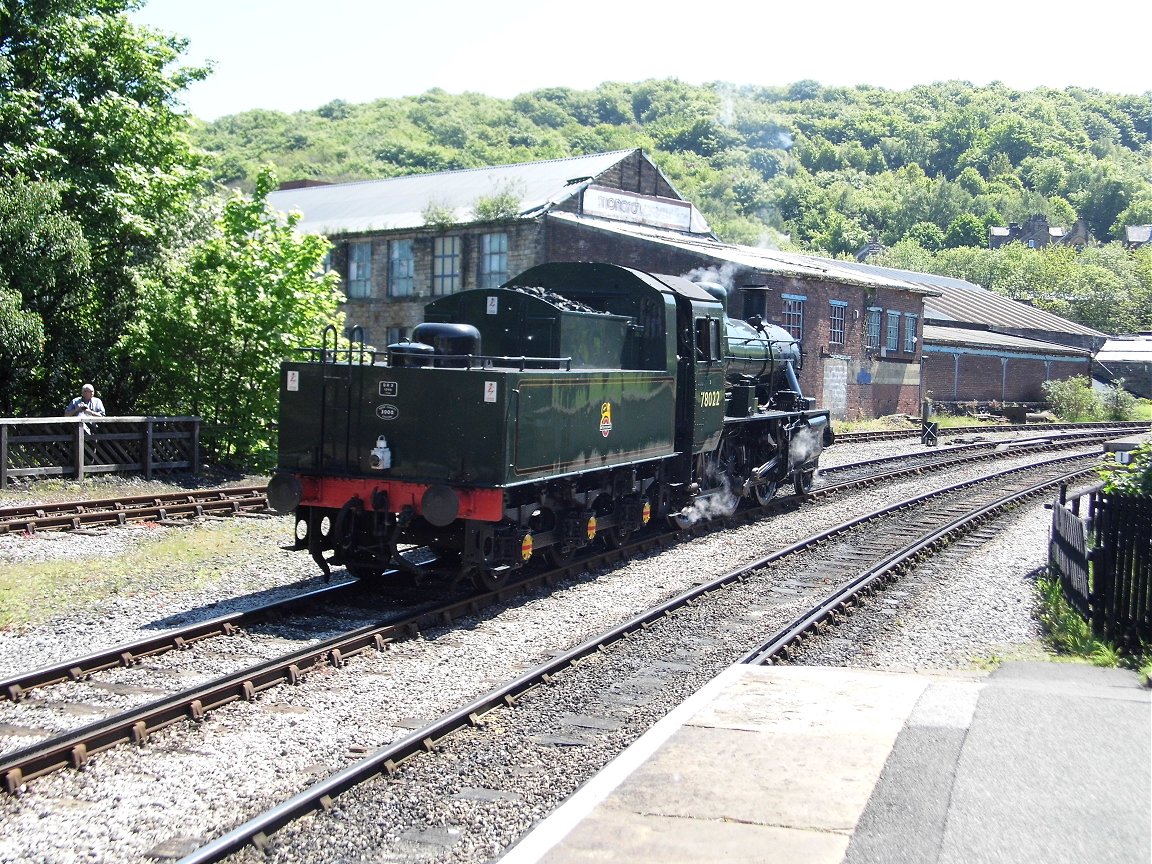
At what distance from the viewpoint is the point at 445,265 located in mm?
37281

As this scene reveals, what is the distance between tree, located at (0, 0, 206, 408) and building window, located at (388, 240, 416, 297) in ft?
52.8

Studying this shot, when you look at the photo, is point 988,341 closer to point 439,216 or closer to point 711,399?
point 439,216

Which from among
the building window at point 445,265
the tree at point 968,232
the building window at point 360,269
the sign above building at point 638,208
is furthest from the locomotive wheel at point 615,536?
the tree at point 968,232

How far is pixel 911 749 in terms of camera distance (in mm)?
5984

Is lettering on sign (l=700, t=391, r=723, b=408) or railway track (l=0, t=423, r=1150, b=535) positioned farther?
lettering on sign (l=700, t=391, r=723, b=408)

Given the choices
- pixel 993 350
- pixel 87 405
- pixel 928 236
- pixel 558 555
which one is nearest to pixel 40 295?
pixel 87 405

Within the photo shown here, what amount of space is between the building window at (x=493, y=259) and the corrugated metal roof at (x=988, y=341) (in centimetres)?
1650

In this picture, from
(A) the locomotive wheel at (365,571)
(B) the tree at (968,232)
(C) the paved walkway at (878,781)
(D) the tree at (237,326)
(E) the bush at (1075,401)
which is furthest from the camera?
(B) the tree at (968,232)

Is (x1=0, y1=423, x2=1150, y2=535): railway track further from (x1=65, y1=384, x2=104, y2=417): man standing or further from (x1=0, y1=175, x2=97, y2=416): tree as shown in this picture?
(x1=0, y1=175, x2=97, y2=416): tree

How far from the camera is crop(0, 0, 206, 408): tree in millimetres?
19766

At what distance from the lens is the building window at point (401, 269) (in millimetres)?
38156

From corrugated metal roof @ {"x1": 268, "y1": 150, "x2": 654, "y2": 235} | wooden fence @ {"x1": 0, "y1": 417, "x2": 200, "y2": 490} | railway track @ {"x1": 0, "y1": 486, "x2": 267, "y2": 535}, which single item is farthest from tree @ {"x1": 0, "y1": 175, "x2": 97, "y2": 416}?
corrugated metal roof @ {"x1": 268, "y1": 150, "x2": 654, "y2": 235}

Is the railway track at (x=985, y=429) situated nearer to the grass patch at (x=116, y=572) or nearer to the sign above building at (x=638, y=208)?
the sign above building at (x=638, y=208)

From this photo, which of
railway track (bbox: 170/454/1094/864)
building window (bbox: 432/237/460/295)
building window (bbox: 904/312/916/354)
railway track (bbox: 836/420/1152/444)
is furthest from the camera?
building window (bbox: 904/312/916/354)
